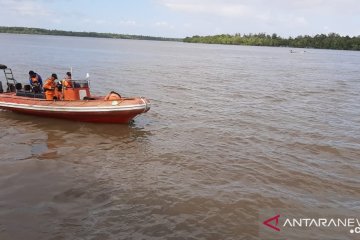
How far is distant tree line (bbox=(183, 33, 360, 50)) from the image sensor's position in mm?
126625

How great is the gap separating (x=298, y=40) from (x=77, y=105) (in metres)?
138

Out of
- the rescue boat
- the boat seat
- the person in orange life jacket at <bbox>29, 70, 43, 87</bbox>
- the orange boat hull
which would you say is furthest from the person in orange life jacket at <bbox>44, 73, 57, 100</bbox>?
the person in orange life jacket at <bbox>29, 70, 43, 87</bbox>

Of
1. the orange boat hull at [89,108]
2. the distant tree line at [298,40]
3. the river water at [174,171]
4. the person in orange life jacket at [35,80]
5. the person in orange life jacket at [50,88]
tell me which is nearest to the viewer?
the river water at [174,171]

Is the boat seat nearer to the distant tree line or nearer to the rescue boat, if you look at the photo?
the rescue boat

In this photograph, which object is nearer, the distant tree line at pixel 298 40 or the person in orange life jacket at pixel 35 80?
the person in orange life jacket at pixel 35 80

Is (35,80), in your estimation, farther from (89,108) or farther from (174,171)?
(174,171)

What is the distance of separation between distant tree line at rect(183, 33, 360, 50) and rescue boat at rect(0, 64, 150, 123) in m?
130

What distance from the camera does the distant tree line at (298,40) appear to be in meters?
127

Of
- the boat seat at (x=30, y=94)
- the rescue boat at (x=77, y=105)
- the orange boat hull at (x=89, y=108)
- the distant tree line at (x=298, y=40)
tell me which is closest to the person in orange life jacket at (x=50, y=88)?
the rescue boat at (x=77, y=105)

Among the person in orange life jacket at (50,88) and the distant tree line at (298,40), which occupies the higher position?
the distant tree line at (298,40)

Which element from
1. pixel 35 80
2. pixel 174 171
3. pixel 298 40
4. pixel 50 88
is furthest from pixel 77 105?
pixel 298 40

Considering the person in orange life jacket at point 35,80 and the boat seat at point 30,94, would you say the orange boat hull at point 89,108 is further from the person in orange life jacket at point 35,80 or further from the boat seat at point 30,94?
the person in orange life jacket at point 35,80

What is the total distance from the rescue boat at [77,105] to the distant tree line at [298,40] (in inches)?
5098

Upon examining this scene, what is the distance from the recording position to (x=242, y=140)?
12273 mm
